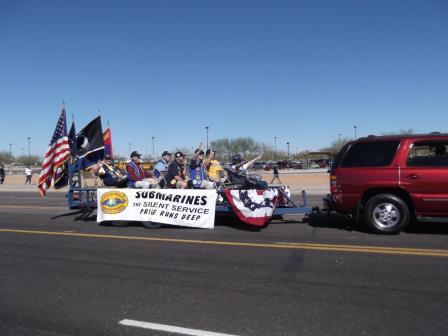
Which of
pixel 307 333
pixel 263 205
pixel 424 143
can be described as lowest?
pixel 307 333

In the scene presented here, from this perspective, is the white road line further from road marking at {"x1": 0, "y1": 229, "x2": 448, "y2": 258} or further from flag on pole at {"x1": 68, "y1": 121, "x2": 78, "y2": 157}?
flag on pole at {"x1": 68, "y1": 121, "x2": 78, "y2": 157}

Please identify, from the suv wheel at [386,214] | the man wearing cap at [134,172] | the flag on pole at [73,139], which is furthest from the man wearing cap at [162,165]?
the suv wheel at [386,214]

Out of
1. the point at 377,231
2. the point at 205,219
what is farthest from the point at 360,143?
the point at 205,219

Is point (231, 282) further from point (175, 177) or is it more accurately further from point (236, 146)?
point (236, 146)

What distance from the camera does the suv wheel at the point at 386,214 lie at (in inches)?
329

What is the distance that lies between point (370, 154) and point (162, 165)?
5.17 meters

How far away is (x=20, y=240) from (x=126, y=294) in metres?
4.70

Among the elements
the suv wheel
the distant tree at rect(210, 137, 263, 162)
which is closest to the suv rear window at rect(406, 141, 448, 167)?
the suv wheel

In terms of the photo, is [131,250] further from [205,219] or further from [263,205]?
[263,205]

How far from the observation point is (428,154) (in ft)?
27.7

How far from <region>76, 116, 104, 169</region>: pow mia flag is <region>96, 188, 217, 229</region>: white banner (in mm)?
2340

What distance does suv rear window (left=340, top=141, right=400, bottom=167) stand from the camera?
8602 mm

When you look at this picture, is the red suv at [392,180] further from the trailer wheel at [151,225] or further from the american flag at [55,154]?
the american flag at [55,154]

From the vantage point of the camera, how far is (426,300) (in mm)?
4676
